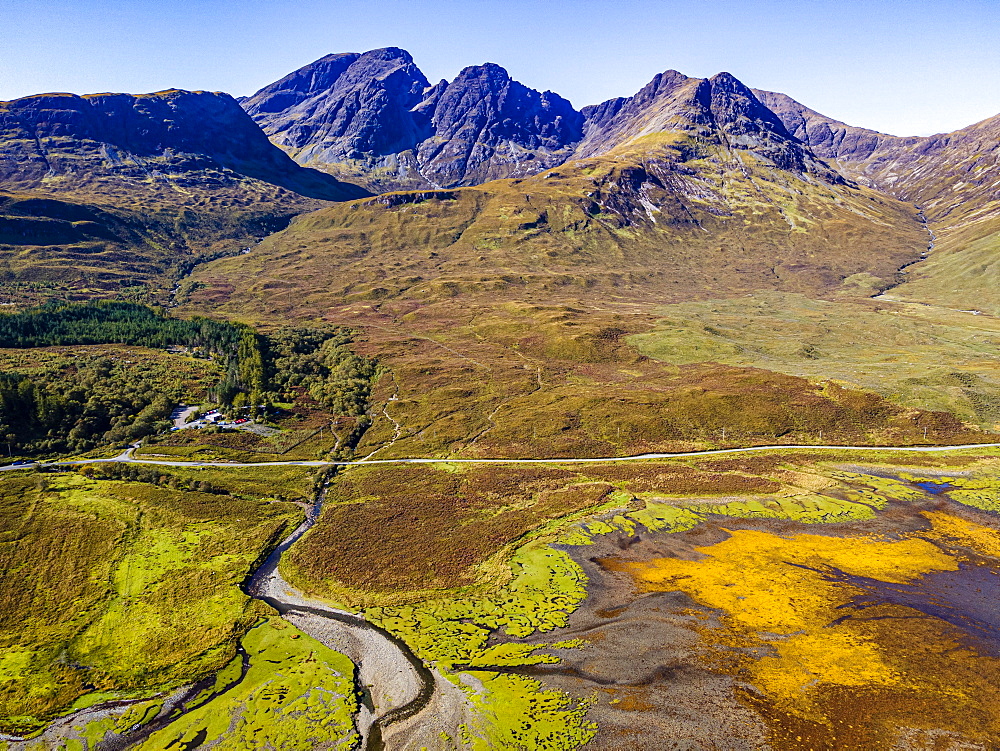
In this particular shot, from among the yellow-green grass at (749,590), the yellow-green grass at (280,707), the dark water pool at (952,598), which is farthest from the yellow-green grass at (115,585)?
the dark water pool at (952,598)

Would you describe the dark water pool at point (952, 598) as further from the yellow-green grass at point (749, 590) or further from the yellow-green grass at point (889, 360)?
the yellow-green grass at point (889, 360)

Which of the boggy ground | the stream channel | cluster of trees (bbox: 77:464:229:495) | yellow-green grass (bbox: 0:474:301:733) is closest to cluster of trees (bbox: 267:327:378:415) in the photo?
cluster of trees (bbox: 77:464:229:495)

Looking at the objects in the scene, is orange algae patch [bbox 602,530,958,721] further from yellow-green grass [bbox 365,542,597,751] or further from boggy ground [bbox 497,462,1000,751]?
yellow-green grass [bbox 365,542,597,751]

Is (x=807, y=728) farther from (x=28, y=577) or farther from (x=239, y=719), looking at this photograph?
(x=28, y=577)

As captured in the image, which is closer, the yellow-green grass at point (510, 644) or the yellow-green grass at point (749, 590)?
the yellow-green grass at point (510, 644)

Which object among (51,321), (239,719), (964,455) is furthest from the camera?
(51,321)

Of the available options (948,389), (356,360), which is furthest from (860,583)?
(356,360)
